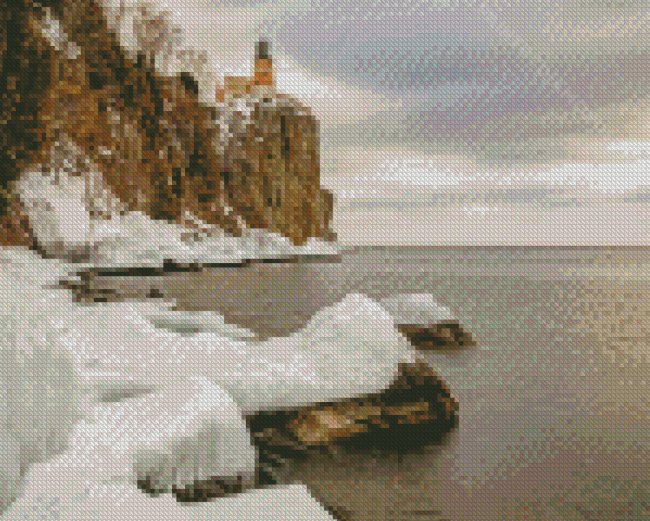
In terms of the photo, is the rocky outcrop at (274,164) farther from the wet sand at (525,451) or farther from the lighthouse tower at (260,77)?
the wet sand at (525,451)

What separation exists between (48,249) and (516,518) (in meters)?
21.3

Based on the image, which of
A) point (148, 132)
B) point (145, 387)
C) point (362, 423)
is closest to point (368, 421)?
point (362, 423)

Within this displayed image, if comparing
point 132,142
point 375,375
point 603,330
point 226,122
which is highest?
point 226,122

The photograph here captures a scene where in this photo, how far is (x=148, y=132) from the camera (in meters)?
36.5

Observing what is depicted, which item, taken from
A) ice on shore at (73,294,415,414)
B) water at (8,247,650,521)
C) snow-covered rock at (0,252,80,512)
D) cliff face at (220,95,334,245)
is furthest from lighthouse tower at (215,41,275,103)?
snow-covered rock at (0,252,80,512)

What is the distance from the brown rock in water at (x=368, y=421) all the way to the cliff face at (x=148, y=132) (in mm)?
15753

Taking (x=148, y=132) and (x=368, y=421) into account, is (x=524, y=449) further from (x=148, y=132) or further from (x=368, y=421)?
(x=148, y=132)

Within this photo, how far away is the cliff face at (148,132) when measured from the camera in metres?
17.3

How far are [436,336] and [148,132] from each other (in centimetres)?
3187

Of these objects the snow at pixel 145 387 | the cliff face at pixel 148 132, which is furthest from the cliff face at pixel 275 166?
the snow at pixel 145 387

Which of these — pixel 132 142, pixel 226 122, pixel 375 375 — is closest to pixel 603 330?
pixel 375 375

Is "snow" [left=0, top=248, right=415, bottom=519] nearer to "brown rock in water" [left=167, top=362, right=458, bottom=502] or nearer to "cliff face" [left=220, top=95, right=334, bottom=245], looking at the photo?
"brown rock in water" [left=167, top=362, right=458, bottom=502]

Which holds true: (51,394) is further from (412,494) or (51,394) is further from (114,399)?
(412,494)

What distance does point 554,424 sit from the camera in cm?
602
